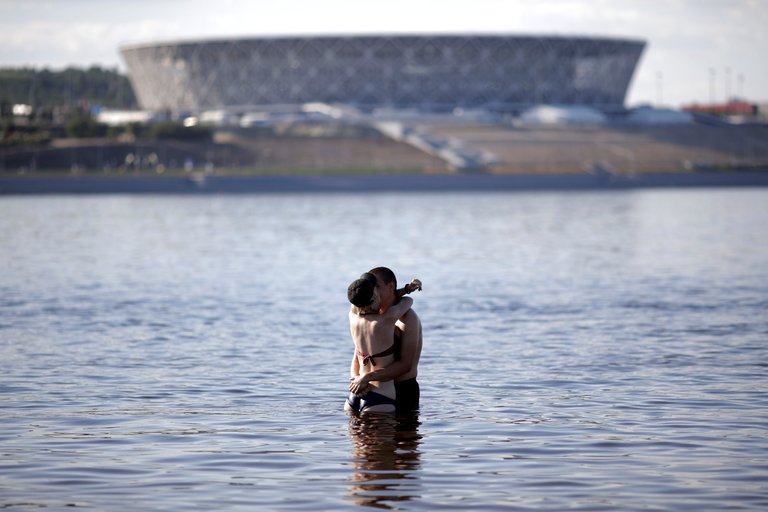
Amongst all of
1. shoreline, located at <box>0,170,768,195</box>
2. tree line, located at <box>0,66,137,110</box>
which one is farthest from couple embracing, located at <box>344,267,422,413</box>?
tree line, located at <box>0,66,137,110</box>

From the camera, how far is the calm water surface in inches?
352

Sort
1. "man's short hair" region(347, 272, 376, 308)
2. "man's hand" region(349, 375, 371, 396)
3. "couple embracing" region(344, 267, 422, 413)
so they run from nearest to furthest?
"man's short hair" region(347, 272, 376, 308), "couple embracing" region(344, 267, 422, 413), "man's hand" region(349, 375, 371, 396)

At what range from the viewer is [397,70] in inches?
4323

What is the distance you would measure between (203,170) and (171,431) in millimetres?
70666

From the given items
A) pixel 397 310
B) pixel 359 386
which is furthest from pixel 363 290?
pixel 359 386

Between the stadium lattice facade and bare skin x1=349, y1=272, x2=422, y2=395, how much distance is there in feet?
319

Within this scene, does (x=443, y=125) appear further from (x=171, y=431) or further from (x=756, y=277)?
(x=171, y=431)

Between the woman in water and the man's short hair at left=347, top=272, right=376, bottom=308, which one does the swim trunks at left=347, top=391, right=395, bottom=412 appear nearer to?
the woman in water

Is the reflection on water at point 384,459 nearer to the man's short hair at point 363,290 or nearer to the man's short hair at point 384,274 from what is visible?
the man's short hair at point 363,290

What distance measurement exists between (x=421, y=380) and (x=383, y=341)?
10.8 feet

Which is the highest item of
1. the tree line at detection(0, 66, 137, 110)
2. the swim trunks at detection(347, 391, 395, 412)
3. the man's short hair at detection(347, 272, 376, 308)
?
the tree line at detection(0, 66, 137, 110)

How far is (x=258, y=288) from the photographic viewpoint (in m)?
24.2

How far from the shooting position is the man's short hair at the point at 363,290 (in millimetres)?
9977

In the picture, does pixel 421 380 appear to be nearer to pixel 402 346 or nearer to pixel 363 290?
pixel 402 346
